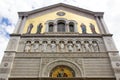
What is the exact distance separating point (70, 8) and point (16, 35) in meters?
6.05

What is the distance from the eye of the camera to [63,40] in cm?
1338

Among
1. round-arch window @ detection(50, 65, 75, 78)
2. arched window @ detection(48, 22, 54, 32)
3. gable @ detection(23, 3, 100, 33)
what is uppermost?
gable @ detection(23, 3, 100, 33)

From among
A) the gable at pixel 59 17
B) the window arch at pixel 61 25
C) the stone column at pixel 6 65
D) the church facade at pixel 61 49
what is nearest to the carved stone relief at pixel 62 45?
the church facade at pixel 61 49

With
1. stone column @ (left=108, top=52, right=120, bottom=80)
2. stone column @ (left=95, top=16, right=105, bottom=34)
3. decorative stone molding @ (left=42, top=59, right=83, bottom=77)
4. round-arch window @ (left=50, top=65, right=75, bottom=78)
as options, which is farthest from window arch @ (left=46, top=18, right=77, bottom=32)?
round-arch window @ (left=50, top=65, right=75, bottom=78)

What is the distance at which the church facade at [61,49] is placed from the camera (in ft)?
35.9

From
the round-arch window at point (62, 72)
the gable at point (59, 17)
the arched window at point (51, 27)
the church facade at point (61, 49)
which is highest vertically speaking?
the gable at point (59, 17)

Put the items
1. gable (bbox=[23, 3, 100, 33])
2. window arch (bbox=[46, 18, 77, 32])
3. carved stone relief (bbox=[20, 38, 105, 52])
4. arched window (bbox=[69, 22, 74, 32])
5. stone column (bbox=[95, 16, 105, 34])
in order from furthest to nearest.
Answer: gable (bbox=[23, 3, 100, 33]) < arched window (bbox=[69, 22, 74, 32]) < window arch (bbox=[46, 18, 77, 32]) < stone column (bbox=[95, 16, 105, 34]) < carved stone relief (bbox=[20, 38, 105, 52])

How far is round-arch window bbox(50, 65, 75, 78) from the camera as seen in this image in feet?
35.8

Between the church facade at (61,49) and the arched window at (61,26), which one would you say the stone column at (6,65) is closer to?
the church facade at (61,49)

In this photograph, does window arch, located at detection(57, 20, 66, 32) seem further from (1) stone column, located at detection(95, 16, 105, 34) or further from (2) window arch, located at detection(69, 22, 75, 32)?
(1) stone column, located at detection(95, 16, 105, 34)

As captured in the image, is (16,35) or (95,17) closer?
(16,35)

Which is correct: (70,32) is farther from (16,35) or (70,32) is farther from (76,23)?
(16,35)

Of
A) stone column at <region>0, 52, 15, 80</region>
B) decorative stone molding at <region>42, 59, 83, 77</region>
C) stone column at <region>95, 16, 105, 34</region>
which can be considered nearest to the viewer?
stone column at <region>0, 52, 15, 80</region>

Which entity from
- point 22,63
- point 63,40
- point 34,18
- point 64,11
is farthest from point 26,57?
point 64,11
